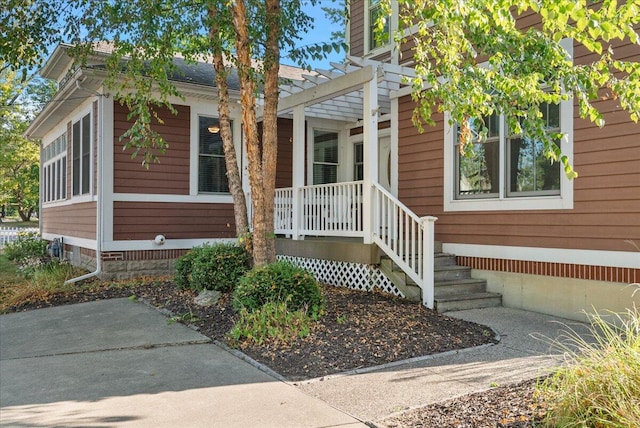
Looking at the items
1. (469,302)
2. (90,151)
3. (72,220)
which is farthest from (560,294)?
(72,220)

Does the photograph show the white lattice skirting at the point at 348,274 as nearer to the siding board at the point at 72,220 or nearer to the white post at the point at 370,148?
the white post at the point at 370,148

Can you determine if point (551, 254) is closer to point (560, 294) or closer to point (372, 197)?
point (560, 294)

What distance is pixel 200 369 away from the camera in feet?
14.3

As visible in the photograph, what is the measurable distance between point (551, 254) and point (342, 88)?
12.9ft

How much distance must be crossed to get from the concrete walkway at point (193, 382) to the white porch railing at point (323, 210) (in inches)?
113

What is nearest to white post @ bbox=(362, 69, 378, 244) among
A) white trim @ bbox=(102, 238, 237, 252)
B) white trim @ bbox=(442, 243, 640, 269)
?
white trim @ bbox=(442, 243, 640, 269)

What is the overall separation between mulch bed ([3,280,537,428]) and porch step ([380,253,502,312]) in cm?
26

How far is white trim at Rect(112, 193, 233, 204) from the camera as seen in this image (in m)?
9.30

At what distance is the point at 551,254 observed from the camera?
636 cm

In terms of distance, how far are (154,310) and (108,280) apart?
2887 mm

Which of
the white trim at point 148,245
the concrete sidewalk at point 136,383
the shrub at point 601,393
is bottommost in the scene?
the concrete sidewalk at point 136,383

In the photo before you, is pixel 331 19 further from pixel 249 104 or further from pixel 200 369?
pixel 200 369

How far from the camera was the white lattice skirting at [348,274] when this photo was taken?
24.1 feet

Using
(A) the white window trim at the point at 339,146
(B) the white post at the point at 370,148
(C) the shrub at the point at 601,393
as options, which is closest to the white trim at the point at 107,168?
(A) the white window trim at the point at 339,146
